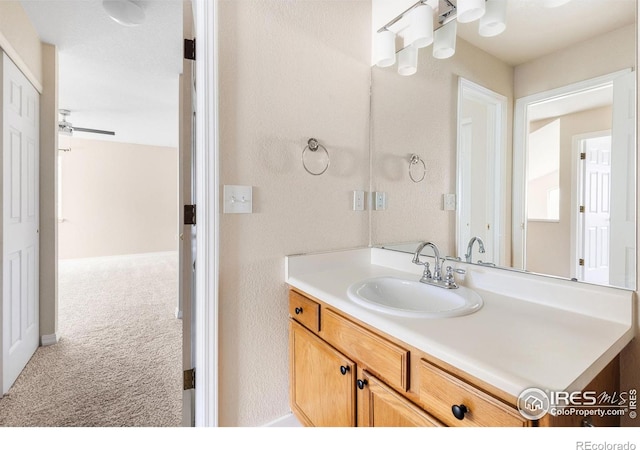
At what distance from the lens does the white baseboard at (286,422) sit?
4.56 ft

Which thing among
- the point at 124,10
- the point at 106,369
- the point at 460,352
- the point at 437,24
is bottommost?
the point at 106,369

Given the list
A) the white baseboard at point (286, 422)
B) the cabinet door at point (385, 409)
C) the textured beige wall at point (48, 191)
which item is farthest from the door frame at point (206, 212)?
the textured beige wall at point (48, 191)

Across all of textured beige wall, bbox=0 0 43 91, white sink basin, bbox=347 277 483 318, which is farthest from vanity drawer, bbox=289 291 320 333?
textured beige wall, bbox=0 0 43 91

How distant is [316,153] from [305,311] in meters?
0.77

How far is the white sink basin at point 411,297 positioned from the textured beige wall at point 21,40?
7.73 feet

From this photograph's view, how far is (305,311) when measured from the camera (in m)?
1.30

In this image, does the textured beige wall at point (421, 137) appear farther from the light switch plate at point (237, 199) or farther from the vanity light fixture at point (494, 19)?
the light switch plate at point (237, 199)

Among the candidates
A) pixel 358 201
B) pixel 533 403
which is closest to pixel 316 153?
pixel 358 201

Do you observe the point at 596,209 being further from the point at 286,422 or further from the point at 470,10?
the point at 286,422

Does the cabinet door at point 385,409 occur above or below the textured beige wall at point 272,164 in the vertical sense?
below

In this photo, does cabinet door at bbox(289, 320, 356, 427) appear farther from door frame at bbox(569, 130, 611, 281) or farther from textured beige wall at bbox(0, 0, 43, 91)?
textured beige wall at bbox(0, 0, 43, 91)
